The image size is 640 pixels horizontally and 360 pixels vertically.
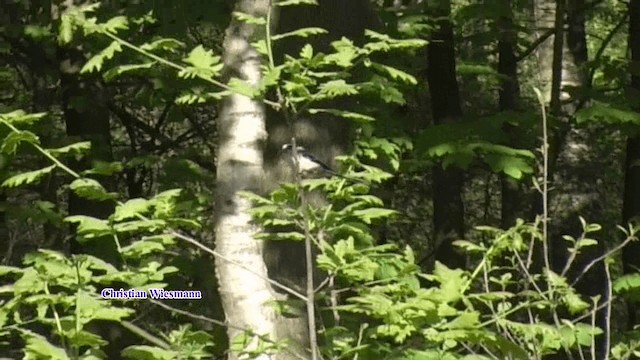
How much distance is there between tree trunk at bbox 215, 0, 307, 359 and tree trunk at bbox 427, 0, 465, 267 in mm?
4906

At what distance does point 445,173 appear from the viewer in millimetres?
10711

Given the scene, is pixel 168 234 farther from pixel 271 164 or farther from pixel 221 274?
pixel 271 164

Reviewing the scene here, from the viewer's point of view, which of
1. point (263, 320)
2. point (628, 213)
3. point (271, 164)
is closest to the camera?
point (263, 320)

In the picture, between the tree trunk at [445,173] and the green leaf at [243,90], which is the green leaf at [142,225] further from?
the tree trunk at [445,173]

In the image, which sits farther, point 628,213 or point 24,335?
point 628,213

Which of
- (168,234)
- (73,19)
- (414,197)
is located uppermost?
(73,19)

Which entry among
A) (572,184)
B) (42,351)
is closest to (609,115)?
(572,184)

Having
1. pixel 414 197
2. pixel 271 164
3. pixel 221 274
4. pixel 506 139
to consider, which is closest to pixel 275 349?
pixel 221 274

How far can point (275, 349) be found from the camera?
13.4 ft

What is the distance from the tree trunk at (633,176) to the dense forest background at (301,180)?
1.0 inches

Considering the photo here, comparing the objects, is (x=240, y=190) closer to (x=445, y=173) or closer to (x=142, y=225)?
(x=142, y=225)

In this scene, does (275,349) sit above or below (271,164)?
below

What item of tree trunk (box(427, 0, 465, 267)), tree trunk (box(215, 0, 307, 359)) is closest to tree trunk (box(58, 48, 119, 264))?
tree trunk (box(427, 0, 465, 267))

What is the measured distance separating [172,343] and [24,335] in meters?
0.55
